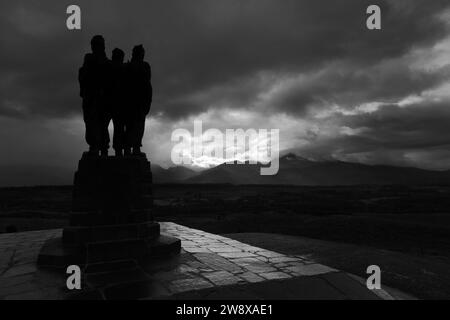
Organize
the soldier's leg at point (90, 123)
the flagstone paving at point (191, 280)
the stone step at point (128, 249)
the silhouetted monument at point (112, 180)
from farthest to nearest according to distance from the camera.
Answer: the soldier's leg at point (90, 123), the silhouetted monument at point (112, 180), the stone step at point (128, 249), the flagstone paving at point (191, 280)

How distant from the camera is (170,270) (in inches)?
199

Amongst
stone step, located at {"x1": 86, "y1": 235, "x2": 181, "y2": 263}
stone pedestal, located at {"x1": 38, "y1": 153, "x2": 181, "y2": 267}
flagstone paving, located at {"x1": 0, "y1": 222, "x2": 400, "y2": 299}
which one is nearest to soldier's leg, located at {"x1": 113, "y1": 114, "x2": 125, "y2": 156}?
stone pedestal, located at {"x1": 38, "y1": 153, "x2": 181, "y2": 267}

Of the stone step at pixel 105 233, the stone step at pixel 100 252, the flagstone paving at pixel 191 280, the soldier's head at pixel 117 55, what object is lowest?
the flagstone paving at pixel 191 280

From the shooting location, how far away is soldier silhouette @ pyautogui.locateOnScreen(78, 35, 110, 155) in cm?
608

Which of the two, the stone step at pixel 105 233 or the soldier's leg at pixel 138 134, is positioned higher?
the soldier's leg at pixel 138 134

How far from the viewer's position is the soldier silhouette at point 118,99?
6434 millimetres

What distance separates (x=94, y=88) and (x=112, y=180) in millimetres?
1966

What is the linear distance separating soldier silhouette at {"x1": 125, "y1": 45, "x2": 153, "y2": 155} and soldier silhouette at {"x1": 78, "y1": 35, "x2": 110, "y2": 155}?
572 mm

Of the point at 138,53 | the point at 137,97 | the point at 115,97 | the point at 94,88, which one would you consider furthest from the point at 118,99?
the point at 138,53

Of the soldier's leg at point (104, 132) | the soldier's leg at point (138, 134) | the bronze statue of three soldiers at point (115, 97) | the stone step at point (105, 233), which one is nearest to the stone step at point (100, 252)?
the stone step at point (105, 233)

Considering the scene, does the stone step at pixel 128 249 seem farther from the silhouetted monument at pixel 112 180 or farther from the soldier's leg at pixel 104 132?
the soldier's leg at pixel 104 132

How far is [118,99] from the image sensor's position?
6641 mm
